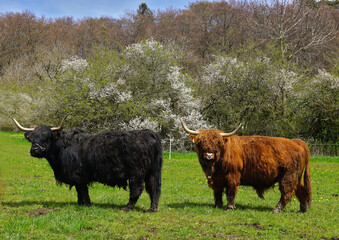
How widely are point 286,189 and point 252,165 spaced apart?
0.96 metres

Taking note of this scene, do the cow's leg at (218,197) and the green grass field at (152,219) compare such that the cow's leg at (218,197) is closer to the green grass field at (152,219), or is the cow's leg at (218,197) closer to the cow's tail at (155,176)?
the green grass field at (152,219)

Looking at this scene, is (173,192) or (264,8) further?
(264,8)

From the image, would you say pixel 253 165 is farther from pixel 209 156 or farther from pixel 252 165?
pixel 209 156

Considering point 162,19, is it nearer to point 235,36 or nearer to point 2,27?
point 235,36

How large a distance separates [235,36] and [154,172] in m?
46.8

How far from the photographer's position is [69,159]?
8734mm

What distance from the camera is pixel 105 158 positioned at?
8.35 meters

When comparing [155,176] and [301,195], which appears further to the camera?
[301,195]

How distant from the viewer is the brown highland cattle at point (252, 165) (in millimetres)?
8820

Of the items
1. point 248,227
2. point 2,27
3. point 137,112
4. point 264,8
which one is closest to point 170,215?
point 248,227

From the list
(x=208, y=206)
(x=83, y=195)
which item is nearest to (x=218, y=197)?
(x=208, y=206)

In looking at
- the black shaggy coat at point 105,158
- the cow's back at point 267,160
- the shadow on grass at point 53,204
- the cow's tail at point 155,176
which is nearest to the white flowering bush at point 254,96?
the cow's back at point 267,160

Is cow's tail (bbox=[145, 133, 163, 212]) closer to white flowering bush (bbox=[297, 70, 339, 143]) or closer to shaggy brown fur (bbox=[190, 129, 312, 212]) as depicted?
shaggy brown fur (bbox=[190, 129, 312, 212])

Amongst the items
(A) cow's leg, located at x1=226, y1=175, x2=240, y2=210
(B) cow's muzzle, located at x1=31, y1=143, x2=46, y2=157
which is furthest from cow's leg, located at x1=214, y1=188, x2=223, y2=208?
(B) cow's muzzle, located at x1=31, y1=143, x2=46, y2=157
